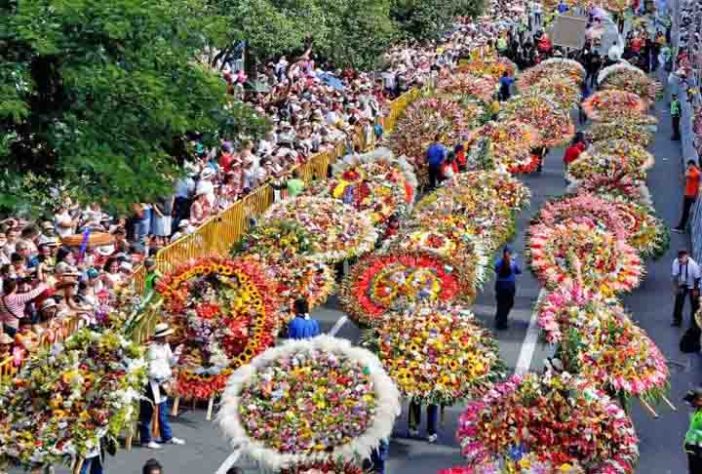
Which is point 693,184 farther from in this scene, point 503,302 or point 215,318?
point 215,318

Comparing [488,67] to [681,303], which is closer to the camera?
[681,303]

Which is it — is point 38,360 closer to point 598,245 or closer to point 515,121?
point 598,245

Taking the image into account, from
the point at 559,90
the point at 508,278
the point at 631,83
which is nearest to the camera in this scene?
the point at 508,278

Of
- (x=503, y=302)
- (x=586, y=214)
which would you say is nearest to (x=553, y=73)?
(x=586, y=214)

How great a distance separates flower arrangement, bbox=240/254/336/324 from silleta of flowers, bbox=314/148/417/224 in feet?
14.2

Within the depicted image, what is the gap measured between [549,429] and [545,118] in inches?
906

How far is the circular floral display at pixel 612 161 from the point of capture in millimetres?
31031

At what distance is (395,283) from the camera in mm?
21781

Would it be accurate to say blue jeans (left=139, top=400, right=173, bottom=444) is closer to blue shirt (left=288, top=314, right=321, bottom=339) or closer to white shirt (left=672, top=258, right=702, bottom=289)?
blue shirt (left=288, top=314, right=321, bottom=339)

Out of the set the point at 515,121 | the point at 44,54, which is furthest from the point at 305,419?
the point at 515,121

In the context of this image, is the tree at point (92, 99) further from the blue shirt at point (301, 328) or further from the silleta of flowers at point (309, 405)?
the silleta of flowers at point (309, 405)

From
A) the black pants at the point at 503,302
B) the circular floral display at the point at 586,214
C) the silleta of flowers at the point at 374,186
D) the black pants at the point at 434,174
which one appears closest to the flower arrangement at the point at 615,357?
the black pants at the point at 503,302

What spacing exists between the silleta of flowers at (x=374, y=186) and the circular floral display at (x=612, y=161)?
4.05 m

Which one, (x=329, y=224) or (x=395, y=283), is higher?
(x=329, y=224)
